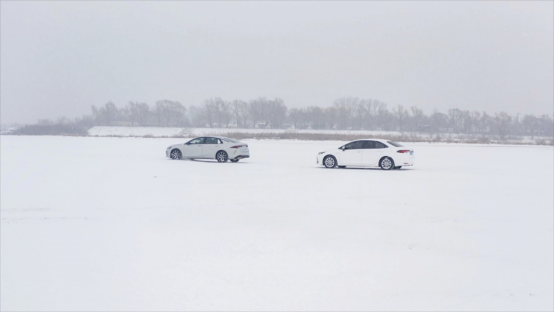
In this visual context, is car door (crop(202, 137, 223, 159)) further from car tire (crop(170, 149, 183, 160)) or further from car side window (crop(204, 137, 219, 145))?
car tire (crop(170, 149, 183, 160))

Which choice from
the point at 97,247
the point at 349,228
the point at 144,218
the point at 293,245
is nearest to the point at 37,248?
the point at 97,247

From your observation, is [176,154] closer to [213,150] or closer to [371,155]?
[213,150]

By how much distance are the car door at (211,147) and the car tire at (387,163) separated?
8459mm

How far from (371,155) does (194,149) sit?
9.56 meters

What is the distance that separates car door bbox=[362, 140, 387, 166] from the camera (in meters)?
22.7

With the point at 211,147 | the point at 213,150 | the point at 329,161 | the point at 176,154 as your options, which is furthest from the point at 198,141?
the point at 329,161

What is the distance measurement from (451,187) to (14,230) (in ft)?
40.4

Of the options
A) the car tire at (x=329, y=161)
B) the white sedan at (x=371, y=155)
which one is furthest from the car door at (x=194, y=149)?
the car tire at (x=329, y=161)

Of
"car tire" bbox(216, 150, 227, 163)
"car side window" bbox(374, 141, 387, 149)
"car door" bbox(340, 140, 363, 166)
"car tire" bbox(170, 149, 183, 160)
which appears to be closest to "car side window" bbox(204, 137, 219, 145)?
"car tire" bbox(216, 150, 227, 163)

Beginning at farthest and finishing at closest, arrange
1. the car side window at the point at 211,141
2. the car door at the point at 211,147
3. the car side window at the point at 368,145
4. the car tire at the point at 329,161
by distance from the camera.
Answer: the car side window at the point at 211,141, the car door at the point at 211,147, the car tire at the point at 329,161, the car side window at the point at 368,145

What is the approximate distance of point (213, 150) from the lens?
1049 inches

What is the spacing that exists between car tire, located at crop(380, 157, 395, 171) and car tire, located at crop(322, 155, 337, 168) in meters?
2.11

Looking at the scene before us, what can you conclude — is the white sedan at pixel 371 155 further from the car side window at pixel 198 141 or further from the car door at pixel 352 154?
the car side window at pixel 198 141

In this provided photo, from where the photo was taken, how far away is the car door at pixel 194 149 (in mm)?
26953
